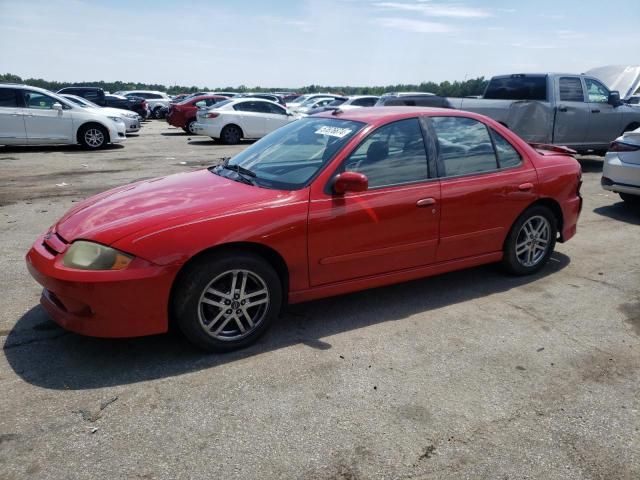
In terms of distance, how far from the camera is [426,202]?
13.9 feet

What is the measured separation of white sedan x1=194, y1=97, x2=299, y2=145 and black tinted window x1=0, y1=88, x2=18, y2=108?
18.1ft

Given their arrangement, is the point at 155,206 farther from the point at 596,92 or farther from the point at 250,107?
the point at 250,107

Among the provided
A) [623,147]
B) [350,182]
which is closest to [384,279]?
[350,182]

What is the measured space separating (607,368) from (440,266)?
4.68 feet

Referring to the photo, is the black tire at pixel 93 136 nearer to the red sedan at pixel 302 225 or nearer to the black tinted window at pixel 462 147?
the red sedan at pixel 302 225

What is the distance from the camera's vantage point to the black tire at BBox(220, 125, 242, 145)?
17547mm

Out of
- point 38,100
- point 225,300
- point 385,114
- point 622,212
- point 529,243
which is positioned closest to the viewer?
point 225,300

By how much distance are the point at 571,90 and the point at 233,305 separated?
1063 cm

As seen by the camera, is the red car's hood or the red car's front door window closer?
the red car's hood

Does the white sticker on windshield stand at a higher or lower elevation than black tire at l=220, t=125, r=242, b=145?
higher

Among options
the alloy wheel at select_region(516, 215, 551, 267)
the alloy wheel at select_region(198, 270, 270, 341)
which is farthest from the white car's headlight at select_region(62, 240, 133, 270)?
the alloy wheel at select_region(516, 215, 551, 267)

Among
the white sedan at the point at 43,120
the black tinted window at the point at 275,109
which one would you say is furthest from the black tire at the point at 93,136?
the black tinted window at the point at 275,109

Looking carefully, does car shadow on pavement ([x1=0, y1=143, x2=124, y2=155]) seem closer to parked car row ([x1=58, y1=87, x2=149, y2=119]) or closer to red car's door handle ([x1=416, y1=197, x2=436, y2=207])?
parked car row ([x1=58, y1=87, x2=149, y2=119])

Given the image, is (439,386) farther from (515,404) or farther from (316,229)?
(316,229)
